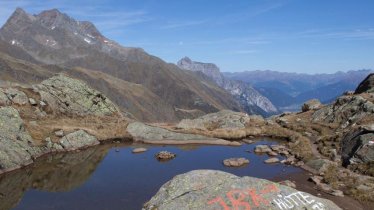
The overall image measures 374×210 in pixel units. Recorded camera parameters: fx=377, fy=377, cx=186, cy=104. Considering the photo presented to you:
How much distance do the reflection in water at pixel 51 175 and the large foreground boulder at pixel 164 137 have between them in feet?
37.6

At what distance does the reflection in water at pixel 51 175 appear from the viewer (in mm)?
44094

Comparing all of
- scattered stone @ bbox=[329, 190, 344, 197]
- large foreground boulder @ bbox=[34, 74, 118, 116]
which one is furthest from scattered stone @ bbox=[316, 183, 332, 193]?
large foreground boulder @ bbox=[34, 74, 118, 116]

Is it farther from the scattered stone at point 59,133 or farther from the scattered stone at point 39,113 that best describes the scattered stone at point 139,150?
the scattered stone at point 39,113

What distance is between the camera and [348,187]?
142 feet

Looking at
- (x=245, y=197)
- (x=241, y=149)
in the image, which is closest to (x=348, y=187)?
(x=245, y=197)

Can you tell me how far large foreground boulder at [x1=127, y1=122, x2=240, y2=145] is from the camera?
72562 mm

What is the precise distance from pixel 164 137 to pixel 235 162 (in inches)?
809

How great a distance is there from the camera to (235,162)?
56.8 metres

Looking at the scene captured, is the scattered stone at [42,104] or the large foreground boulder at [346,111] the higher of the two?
the scattered stone at [42,104]

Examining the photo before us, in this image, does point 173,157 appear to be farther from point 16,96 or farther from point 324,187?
point 16,96

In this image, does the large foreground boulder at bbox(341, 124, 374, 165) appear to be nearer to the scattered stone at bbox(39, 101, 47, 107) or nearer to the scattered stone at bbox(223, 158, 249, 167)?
the scattered stone at bbox(223, 158, 249, 167)

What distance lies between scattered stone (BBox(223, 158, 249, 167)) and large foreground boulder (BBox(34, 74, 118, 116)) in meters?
36.0

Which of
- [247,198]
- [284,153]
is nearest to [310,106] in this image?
[284,153]

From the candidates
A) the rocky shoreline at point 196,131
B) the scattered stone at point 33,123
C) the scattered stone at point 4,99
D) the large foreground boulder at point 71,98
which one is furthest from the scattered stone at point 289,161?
the scattered stone at point 4,99
